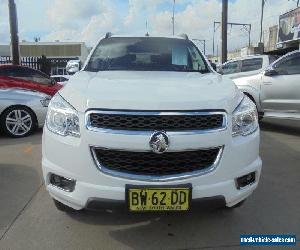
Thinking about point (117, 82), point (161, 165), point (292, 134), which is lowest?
point (292, 134)

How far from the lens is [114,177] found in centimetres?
310

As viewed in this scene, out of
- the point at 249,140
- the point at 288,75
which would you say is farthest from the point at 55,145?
the point at 288,75

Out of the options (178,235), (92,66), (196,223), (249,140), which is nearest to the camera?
(249,140)

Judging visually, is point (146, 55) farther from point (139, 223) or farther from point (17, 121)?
point (17, 121)

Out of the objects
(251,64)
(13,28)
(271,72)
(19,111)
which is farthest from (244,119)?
(13,28)

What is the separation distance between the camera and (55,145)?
3293 millimetres

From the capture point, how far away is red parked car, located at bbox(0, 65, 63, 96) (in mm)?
8672

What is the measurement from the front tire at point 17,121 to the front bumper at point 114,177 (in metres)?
5.31

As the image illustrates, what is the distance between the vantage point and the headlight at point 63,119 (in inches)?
128

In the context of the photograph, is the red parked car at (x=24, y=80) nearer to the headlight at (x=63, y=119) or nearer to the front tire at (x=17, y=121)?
the front tire at (x=17, y=121)

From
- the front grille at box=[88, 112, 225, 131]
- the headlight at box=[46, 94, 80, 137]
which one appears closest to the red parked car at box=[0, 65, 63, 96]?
the headlight at box=[46, 94, 80, 137]

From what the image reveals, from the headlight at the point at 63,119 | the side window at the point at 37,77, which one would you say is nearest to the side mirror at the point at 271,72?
the side window at the point at 37,77

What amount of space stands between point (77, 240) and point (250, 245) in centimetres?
141

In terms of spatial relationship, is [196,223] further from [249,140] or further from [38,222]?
[38,222]
